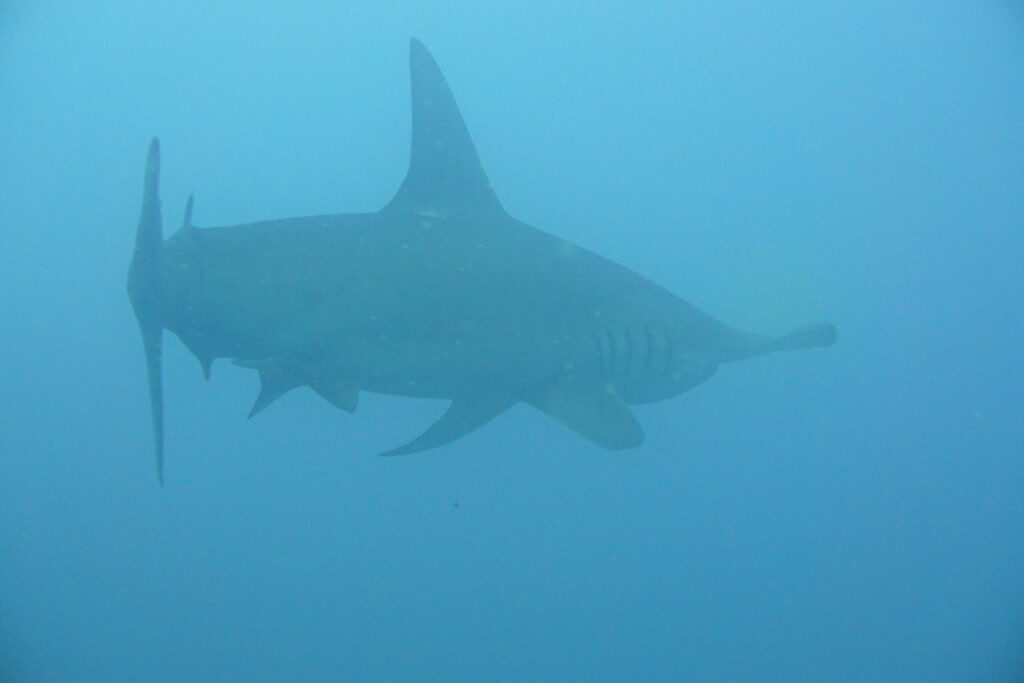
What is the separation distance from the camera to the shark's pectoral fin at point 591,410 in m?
3.63

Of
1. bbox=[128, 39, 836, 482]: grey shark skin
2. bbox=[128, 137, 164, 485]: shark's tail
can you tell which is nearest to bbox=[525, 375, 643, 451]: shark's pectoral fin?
bbox=[128, 39, 836, 482]: grey shark skin

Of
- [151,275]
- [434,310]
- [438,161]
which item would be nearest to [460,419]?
[434,310]

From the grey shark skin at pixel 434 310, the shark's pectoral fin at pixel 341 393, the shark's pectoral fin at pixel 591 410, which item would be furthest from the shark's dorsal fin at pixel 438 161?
the shark's pectoral fin at pixel 591 410

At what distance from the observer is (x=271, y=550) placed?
27.3ft

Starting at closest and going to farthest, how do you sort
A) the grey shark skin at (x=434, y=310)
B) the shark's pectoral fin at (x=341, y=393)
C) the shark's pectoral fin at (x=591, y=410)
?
the grey shark skin at (x=434, y=310) < the shark's pectoral fin at (x=341, y=393) < the shark's pectoral fin at (x=591, y=410)

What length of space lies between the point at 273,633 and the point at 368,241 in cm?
578

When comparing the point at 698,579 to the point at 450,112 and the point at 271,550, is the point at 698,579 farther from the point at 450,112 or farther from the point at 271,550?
the point at 450,112

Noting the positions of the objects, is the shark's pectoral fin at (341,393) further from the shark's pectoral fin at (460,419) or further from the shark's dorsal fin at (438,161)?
the shark's dorsal fin at (438,161)

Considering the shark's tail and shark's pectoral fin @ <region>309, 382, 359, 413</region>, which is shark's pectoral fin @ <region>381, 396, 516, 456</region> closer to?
shark's pectoral fin @ <region>309, 382, 359, 413</region>

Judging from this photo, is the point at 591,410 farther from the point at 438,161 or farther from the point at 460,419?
the point at 438,161

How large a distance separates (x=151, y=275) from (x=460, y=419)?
1714mm

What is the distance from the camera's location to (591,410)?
3738mm

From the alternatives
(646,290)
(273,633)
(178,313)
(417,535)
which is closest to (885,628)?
(417,535)

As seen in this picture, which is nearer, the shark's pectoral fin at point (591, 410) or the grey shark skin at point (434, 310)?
the grey shark skin at point (434, 310)
